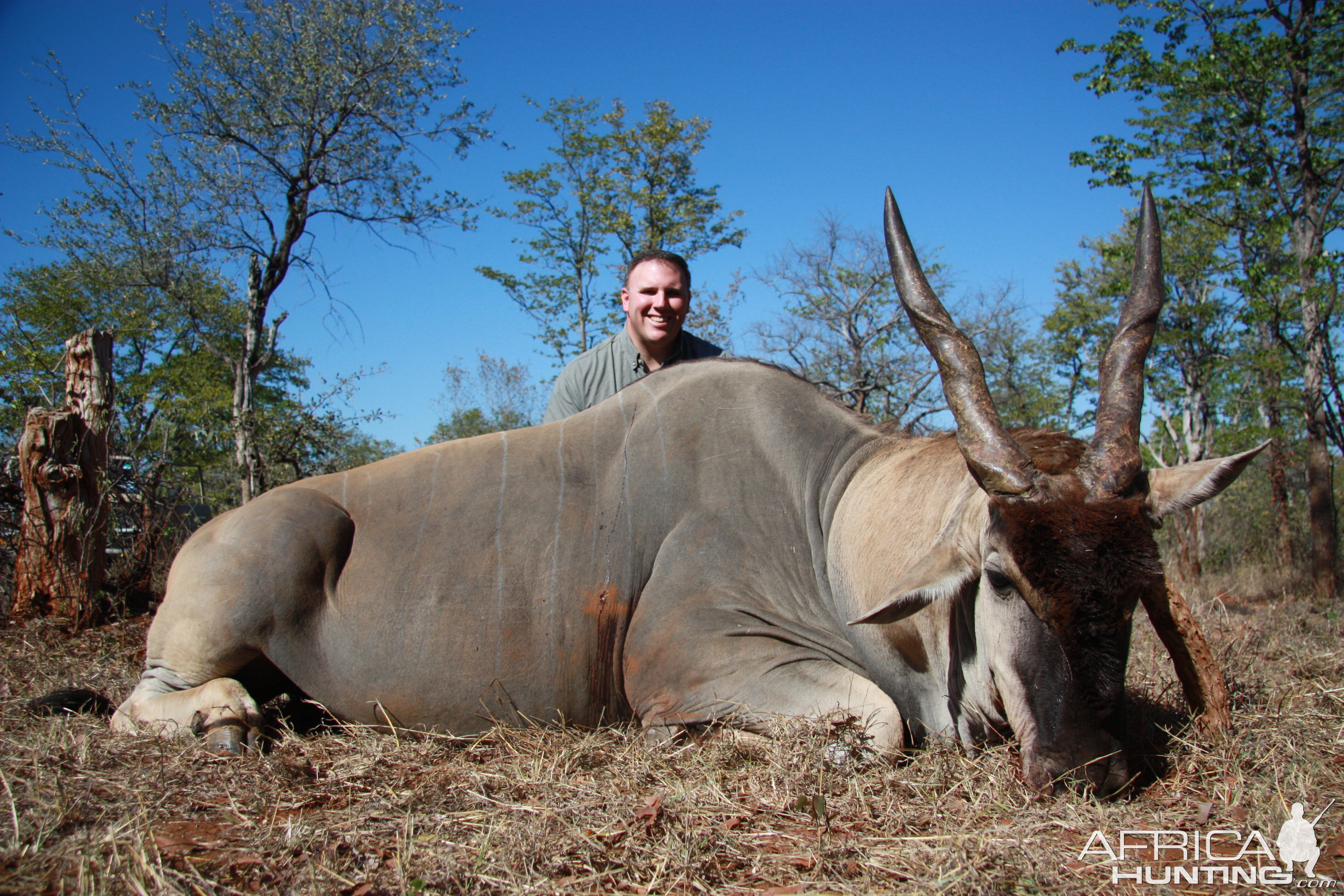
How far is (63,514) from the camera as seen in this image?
17.1ft

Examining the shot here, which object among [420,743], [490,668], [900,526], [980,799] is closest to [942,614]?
[900,526]

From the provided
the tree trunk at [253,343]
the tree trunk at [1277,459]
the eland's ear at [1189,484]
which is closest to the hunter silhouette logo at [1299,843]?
the eland's ear at [1189,484]

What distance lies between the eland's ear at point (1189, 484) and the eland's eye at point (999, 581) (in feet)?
1.41

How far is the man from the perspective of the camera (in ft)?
15.7

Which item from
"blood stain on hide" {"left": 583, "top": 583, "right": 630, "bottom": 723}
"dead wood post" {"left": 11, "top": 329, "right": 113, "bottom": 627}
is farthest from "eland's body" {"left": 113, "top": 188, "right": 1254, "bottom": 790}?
"dead wood post" {"left": 11, "top": 329, "right": 113, "bottom": 627}

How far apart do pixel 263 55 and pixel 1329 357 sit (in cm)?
1456

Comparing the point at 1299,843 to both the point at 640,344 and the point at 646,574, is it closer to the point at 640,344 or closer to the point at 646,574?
the point at 646,574

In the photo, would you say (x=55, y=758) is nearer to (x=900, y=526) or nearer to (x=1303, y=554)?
(x=900, y=526)

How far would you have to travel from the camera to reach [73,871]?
1.74 meters

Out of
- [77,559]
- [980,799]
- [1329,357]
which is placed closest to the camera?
[980,799]

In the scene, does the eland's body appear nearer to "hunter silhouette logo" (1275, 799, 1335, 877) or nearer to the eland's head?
the eland's head

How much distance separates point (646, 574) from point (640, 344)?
2329mm

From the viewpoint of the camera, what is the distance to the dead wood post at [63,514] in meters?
5.12

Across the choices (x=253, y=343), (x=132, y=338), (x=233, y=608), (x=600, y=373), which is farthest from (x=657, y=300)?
(x=132, y=338)
